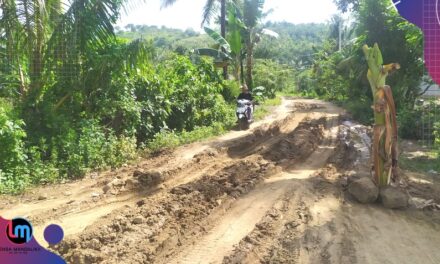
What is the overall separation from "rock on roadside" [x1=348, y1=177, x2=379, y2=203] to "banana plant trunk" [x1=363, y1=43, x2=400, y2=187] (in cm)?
15

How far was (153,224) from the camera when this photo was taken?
16.1 feet

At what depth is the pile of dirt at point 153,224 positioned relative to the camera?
13.5 ft

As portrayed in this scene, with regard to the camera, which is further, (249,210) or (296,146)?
(296,146)

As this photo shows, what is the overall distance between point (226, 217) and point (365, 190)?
6.79ft

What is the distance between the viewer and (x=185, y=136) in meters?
11.5

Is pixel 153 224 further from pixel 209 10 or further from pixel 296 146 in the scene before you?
pixel 209 10

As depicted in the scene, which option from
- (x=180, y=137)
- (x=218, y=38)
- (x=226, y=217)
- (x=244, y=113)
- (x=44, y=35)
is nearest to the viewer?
(x=226, y=217)

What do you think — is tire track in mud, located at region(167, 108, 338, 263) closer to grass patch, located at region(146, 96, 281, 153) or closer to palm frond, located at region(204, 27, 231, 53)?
grass patch, located at region(146, 96, 281, 153)

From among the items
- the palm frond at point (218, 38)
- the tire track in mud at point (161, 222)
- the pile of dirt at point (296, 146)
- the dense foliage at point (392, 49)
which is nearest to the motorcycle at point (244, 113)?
the pile of dirt at point (296, 146)

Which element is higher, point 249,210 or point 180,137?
point 180,137

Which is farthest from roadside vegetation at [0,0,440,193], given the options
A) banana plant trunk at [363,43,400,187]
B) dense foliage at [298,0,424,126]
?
banana plant trunk at [363,43,400,187]

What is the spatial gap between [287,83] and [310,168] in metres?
38.9

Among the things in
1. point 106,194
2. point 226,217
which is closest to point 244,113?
point 106,194

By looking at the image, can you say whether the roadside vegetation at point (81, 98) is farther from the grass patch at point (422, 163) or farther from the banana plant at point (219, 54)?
the banana plant at point (219, 54)
